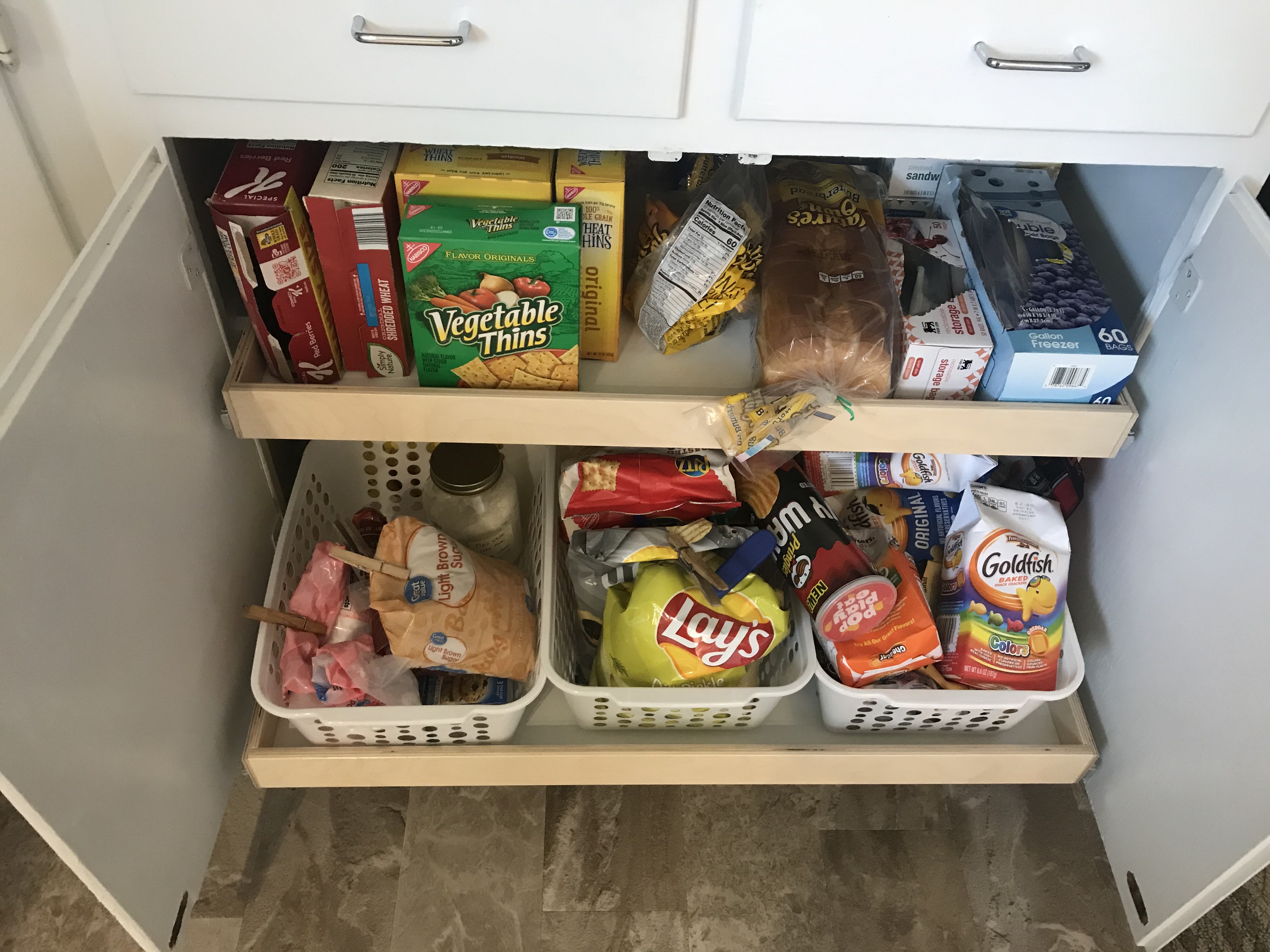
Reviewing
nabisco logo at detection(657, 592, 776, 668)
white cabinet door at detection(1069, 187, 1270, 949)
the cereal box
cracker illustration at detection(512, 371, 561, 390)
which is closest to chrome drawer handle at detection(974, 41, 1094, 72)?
white cabinet door at detection(1069, 187, 1270, 949)

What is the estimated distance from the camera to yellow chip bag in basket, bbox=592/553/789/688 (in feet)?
3.14

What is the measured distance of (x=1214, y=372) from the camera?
818 mm

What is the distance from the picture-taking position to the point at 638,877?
111 cm

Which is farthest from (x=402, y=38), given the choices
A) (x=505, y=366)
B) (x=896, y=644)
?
(x=896, y=644)

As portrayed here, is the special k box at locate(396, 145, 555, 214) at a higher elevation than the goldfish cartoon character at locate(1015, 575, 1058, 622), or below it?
higher

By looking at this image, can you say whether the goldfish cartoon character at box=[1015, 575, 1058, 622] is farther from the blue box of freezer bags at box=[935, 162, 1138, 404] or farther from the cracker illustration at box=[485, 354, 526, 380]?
the cracker illustration at box=[485, 354, 526, 380]

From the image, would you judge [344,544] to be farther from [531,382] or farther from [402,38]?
[402,38]

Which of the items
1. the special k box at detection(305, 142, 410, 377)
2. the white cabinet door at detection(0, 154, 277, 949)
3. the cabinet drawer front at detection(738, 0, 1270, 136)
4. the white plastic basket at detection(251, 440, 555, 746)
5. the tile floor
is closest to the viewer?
the white cabinet door at detection(0, 154, 277, 949)

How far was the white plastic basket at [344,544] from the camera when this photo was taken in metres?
0.93

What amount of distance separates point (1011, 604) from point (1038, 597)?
0.10 feet

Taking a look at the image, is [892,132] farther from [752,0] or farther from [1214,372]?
[1214,372]

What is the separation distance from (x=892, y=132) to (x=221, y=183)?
0.57 m

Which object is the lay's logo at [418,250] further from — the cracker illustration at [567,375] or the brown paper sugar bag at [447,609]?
the brown paper sugar bag at [447,609]

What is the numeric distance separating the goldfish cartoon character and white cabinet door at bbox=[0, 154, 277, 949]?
82 centimetres
